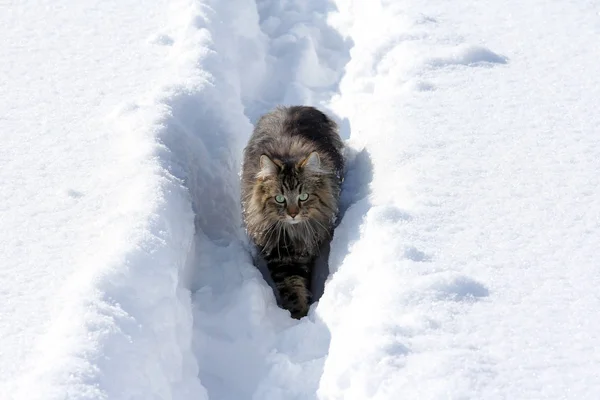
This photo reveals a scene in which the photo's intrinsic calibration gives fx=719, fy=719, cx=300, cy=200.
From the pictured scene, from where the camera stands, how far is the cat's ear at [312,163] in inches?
165

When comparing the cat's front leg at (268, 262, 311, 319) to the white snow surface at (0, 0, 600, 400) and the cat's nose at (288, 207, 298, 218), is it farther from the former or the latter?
the cat's nose at (288, 207, 298, 218)

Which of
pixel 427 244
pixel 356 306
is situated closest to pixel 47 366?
pixel 356 306

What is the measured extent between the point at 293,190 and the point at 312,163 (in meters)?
0.20

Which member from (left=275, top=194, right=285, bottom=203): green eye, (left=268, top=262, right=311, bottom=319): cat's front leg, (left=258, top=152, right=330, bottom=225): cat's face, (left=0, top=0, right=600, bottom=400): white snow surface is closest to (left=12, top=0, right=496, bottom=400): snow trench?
(left=0, top=0, right=600, bottom=400): white snow surface

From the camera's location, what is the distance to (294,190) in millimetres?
4293

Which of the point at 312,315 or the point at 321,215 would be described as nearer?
the point at 312,315

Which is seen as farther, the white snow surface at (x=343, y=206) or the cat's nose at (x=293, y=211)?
the cat's nose at (x=293, y=211)

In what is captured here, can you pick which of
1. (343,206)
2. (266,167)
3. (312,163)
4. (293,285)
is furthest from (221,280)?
(343,206)

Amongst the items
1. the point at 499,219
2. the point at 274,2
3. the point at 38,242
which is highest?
the point at 499,219

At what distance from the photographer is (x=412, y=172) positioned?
13.4ft

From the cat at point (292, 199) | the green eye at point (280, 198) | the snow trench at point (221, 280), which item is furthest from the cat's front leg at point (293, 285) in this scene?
the green eye at point (280, 198)

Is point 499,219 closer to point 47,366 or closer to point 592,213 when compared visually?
point 592,213

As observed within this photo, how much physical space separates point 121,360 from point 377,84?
3.12 metres

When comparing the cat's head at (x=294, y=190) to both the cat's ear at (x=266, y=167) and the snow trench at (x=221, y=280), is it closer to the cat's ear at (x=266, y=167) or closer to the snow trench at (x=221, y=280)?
the cat's ear at (x=266, y=167)
